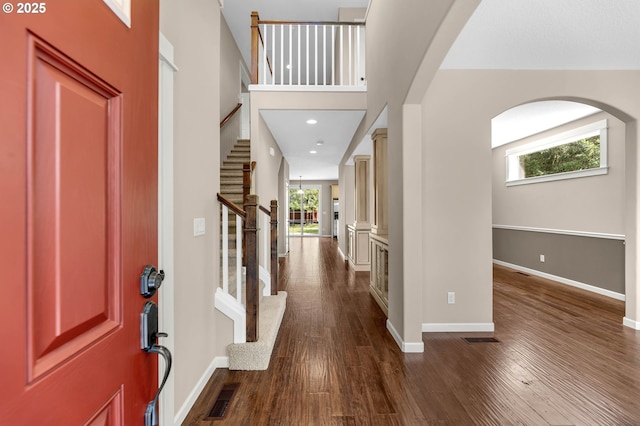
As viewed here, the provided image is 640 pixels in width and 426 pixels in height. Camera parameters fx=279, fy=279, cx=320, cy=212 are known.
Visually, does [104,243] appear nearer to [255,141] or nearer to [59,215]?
[59,215]

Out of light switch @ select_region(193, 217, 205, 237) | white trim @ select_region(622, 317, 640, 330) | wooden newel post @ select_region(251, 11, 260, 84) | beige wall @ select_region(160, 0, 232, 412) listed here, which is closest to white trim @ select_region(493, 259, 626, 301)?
white trim @ select_region(622, 317, 640, 330)

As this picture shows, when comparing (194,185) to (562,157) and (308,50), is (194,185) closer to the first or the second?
(308,50)

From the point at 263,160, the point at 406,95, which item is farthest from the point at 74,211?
the point at 263,160

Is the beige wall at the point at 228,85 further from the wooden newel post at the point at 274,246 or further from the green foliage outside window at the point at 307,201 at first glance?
the green foliage outside window at the point at 307,201

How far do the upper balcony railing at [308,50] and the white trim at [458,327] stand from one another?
328 centimetres

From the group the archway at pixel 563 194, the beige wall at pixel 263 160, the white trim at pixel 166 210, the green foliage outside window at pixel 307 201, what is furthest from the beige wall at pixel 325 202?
the white trim at pixel 166 210

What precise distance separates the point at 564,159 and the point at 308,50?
4.68m

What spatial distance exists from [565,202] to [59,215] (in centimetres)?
623

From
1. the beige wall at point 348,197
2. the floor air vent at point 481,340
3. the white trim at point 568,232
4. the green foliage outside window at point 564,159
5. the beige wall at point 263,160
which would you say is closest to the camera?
the floor air vent at point 481,340

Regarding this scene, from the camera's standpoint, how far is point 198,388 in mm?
1888

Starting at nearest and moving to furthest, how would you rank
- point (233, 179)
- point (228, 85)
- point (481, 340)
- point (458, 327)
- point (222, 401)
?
point (222, 401)
point (481, 340)
point (458, 327)
point (233, 179)
point (228, 85)

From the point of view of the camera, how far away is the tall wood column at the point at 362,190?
5703 millimetres

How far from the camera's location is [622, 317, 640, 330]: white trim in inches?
116

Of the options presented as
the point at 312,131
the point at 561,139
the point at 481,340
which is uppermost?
the point at 312,131
